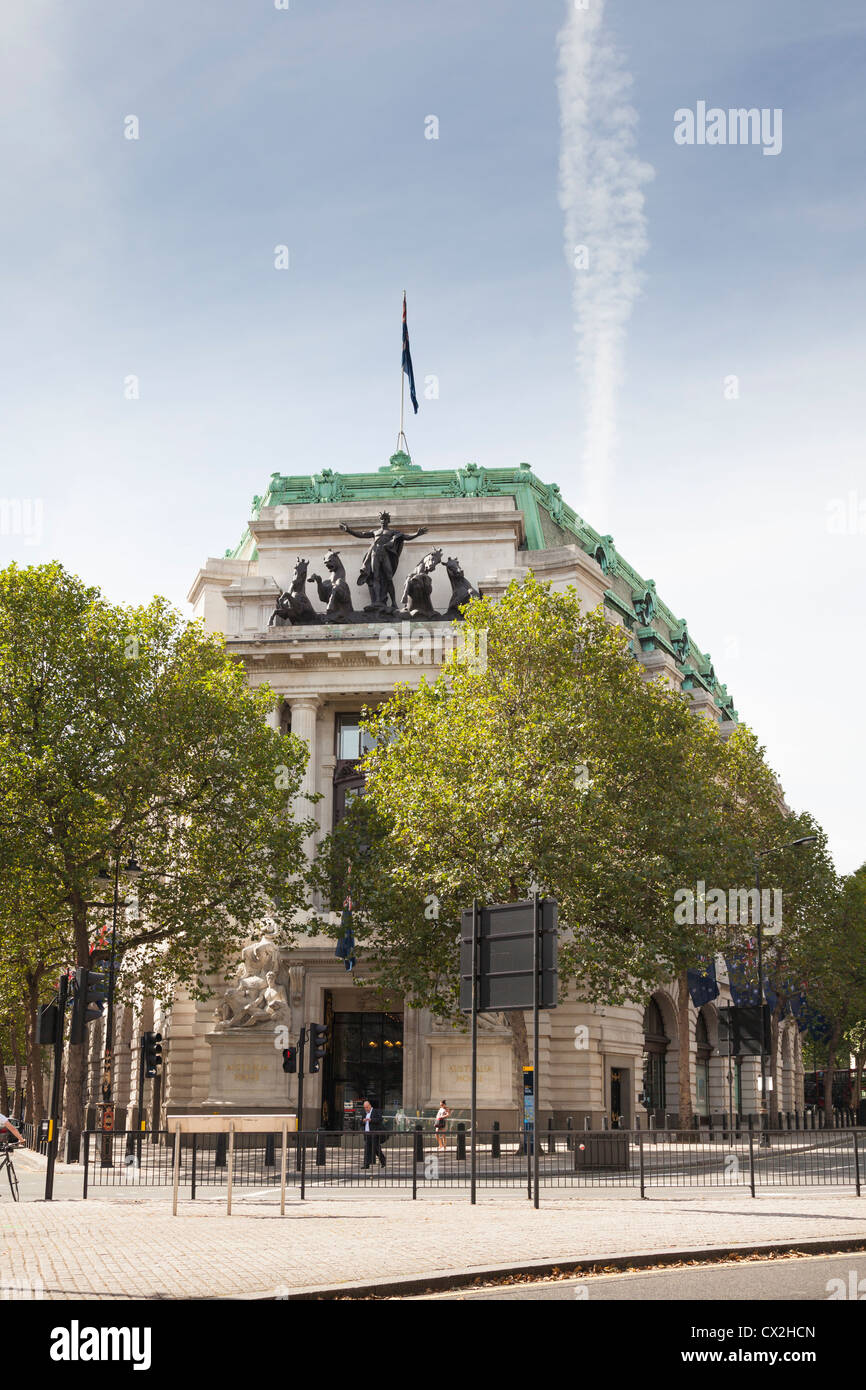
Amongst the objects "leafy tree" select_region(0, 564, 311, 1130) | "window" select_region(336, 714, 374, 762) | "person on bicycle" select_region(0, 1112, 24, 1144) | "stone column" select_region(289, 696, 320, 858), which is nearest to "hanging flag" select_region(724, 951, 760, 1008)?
"window" select_region(336, 714, 374, 762)

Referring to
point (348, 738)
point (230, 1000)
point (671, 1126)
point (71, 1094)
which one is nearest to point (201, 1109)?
point (230, 1000)

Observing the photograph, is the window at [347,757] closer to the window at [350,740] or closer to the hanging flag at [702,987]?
the window at [350,740]

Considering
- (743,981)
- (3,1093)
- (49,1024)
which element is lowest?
(3,1093)

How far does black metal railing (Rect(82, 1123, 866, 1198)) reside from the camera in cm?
2909

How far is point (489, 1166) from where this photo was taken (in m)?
36.6

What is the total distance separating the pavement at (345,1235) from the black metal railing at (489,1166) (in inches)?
68.4

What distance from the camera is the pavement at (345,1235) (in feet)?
40.5

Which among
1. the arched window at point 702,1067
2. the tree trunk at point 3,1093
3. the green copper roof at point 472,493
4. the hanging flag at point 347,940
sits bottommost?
the tree trunk at point 3,1093

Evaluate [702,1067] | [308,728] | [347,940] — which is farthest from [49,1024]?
[702,1067]

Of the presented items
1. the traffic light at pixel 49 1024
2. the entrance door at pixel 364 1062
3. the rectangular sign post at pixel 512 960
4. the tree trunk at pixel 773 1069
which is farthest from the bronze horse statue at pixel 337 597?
the rectangular sign post at pixel 512 960

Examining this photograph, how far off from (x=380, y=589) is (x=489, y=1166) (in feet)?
89.5

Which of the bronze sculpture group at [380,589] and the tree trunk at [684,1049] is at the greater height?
the bronze sculpture group at [380,589]

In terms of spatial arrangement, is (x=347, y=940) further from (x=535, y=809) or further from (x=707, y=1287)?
(x=707, y=1287)
